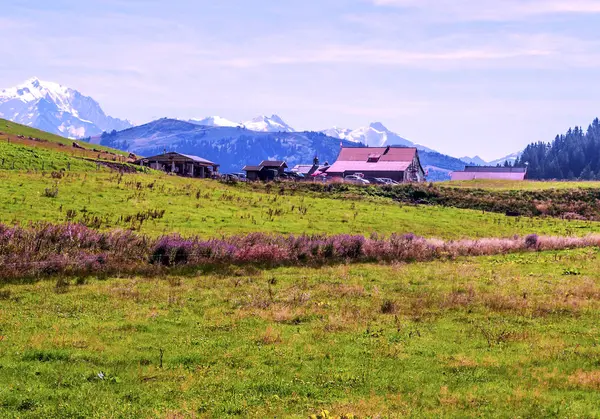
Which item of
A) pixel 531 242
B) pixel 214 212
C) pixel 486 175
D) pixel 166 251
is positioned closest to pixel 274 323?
pixel 166 251

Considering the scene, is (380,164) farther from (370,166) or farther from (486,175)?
(486,175)

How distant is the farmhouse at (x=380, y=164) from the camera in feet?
483

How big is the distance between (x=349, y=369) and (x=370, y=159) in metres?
143

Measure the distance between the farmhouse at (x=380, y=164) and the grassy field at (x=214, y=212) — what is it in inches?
3253

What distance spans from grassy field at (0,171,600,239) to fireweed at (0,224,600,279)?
5.83 m

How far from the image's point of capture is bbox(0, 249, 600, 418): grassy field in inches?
520

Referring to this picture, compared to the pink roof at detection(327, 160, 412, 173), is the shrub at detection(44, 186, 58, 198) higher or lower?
lower

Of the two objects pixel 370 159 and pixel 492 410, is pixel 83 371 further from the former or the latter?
pixel 370 159

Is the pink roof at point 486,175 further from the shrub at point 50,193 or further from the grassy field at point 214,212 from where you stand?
the shrub at point 50,193

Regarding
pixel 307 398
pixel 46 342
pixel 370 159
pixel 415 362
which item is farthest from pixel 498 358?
pixel 370 159

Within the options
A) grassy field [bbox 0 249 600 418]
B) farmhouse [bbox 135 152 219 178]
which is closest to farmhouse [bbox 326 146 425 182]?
farmhouse [bbox 135 152 219 178]

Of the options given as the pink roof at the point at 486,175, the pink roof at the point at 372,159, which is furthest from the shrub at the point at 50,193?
the pink roof at the point at 486,175

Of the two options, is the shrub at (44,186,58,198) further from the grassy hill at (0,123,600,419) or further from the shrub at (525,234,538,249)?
the shrub at (525,234,538,249)

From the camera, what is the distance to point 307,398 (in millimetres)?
13578
